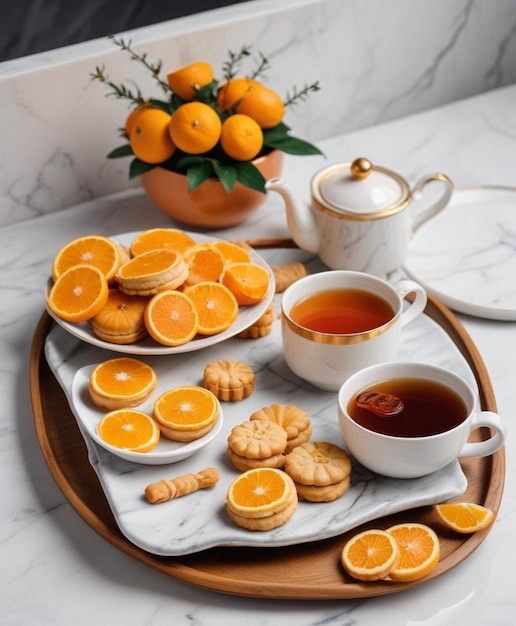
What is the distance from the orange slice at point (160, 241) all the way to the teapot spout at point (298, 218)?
6.4 inches

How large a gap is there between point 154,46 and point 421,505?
102cm

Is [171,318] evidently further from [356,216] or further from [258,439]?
[356,216]

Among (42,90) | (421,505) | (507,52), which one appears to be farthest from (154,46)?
(421,505)

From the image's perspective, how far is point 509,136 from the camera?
6.14 ft

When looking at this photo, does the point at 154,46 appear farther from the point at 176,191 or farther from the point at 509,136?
the point at 509,136

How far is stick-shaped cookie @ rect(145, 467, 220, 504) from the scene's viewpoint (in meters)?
1.02

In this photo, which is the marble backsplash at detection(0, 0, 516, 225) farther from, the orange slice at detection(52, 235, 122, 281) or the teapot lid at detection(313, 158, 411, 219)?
the teapot lid at detection(313, 158, 411, 219)

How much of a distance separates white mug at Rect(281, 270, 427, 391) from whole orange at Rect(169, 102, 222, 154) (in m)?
0.35

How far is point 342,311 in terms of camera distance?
124 cm

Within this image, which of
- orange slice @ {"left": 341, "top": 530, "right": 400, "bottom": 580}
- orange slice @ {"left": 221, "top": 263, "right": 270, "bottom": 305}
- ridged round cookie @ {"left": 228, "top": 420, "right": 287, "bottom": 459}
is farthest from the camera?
orange slice @ {"left": 221, "top": 263, "right": 270, "bottom": 305}

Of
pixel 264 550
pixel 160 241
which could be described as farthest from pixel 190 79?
pixel 264 550

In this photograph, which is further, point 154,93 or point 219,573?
point 154,93

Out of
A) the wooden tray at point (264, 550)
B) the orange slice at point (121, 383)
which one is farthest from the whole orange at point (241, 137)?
the wooden tray at point (264, 550)

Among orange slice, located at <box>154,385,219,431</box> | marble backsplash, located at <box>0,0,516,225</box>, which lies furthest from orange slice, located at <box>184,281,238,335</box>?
marble backsplash, located at <box>0,0,516,225</box>
